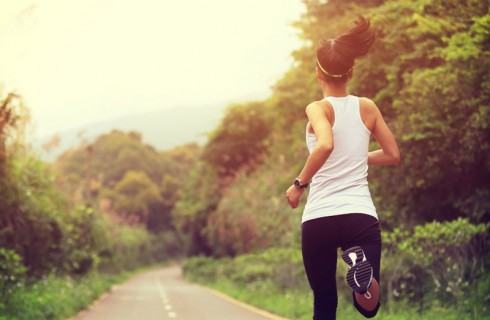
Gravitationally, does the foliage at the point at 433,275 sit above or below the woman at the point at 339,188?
below

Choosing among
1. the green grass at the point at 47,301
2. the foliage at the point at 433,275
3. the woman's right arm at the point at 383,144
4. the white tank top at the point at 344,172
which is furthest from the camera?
the green grass at the point at 47,301

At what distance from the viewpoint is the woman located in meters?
3.45

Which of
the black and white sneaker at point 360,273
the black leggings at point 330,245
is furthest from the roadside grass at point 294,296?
the black and white sneaker at point 360,273

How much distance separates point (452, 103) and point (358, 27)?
26.3 feet

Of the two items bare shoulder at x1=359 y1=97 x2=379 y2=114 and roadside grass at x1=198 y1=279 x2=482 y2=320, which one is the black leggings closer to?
bare shoulder at x1=359 y1=97 x2=379 y2=114

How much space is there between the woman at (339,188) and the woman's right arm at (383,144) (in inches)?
0.4

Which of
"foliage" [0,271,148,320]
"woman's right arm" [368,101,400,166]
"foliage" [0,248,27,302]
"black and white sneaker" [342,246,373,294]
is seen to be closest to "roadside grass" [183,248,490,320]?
"foliage" [0,271,148,320]

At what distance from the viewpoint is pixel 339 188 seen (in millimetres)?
3506

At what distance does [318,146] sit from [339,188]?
0.23 m

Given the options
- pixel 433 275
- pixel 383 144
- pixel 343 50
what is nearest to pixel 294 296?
pixel 433 275

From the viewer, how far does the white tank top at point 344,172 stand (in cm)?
350

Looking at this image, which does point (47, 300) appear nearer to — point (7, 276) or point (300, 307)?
point (7, 276)

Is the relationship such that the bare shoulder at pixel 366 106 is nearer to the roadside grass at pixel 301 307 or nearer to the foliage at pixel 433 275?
the foliage at pixel 433 275

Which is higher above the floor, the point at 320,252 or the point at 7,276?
the point at 320,252
